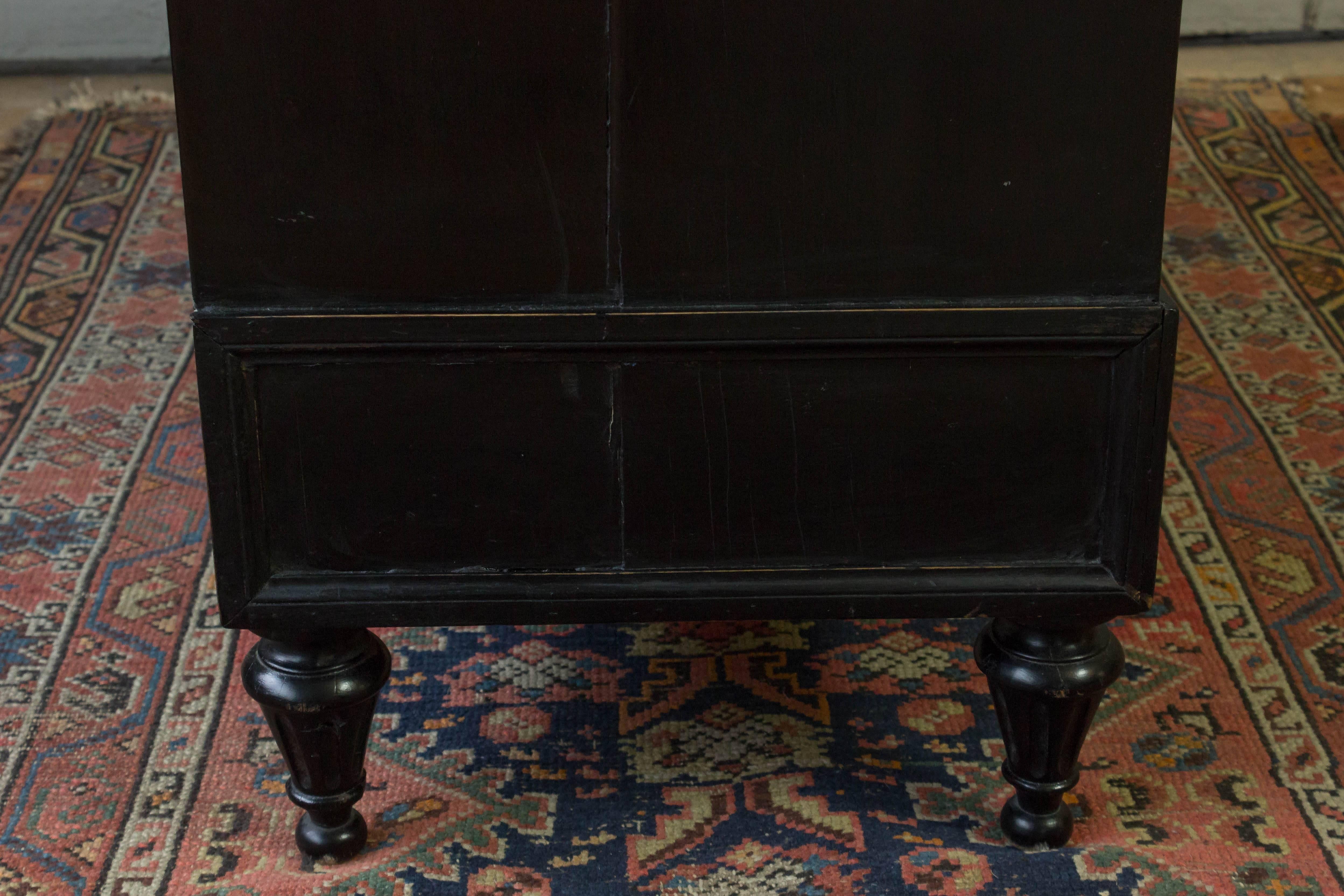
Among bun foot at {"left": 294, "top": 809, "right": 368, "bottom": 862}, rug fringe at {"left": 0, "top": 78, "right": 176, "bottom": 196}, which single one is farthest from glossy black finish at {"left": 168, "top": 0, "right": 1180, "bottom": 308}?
rug fringe at {"left": 0, "top": 78, "right": 176, "bottom": 196}

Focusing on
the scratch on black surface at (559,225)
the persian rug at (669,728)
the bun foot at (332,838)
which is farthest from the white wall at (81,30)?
the scratch on black surface at (559,225)

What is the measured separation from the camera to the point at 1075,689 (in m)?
1.55

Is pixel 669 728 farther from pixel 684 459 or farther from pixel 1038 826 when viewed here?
pixel 684 459

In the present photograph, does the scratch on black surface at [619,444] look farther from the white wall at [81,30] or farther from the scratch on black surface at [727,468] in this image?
the white wall at [81,30]

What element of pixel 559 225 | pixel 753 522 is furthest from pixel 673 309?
pixel 753 522

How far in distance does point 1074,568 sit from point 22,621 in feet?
5.30

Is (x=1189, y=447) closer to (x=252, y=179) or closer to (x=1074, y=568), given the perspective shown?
(x=1074, y=568)

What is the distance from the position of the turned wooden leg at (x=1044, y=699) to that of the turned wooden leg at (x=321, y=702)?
687 millimetres

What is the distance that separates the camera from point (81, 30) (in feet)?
16.8

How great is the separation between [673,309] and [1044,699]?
2.05 feet

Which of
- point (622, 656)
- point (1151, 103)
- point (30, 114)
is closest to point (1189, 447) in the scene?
point (622, 656)

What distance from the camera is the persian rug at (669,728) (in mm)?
1692

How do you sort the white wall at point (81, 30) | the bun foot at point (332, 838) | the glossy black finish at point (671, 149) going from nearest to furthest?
1. the glossy black finish at point (671, 149)
2. the bun foot at point (332, 838)
3. the white wall at point (81, 30)

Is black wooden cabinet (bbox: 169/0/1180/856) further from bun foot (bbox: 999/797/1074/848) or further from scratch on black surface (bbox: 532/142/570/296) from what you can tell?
bun foot (bbox: 999/797/1074/848)
